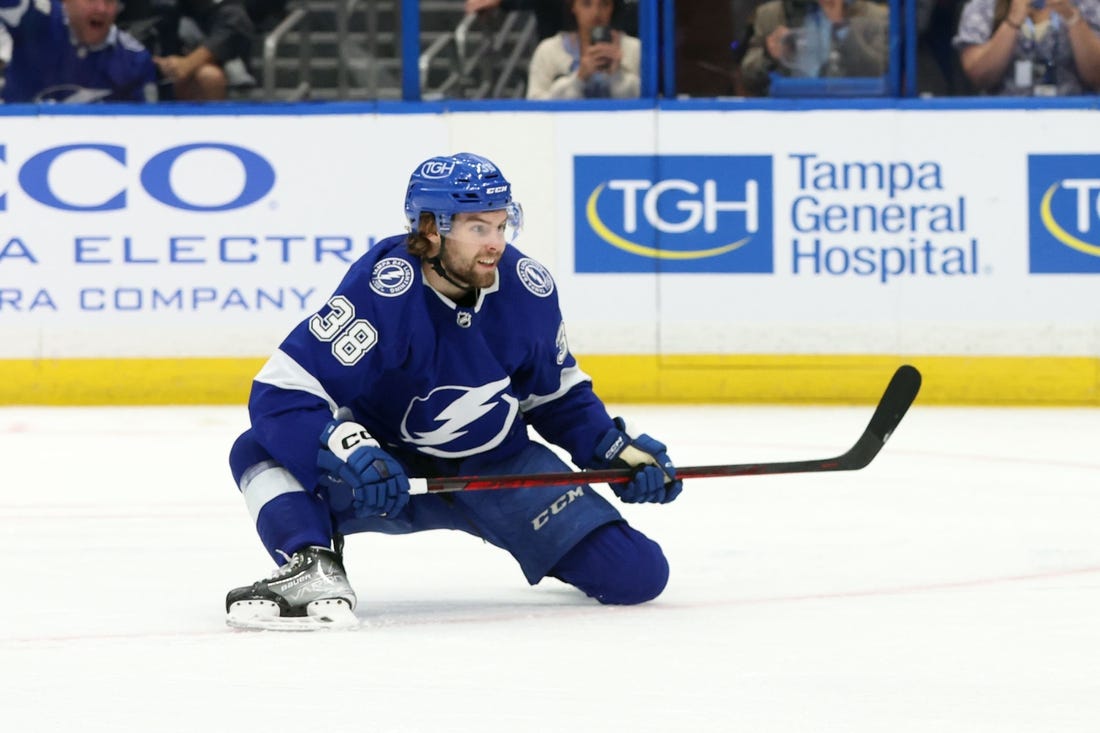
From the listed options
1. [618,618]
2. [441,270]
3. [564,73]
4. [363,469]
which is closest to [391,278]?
[441,270]

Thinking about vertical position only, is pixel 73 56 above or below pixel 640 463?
above

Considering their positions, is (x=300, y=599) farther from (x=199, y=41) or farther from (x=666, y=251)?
(x=199, y=41)

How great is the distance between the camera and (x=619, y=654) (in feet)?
10.0

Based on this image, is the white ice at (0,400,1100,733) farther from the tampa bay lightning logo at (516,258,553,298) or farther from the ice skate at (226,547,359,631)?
the tampa bay lightning logo at (516,258,553,298)

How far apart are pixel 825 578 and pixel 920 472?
170cm

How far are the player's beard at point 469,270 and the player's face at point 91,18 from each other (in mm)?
4165

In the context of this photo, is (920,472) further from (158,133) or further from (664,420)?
(158,133)

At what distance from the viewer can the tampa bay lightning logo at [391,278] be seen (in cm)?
334

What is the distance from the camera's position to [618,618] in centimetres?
340

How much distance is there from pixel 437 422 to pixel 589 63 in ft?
12.7

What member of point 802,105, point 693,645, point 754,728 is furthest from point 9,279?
point 754,728

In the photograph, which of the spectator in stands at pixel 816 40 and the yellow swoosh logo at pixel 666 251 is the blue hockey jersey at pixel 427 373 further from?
the spectator in stands at pixel 816 40

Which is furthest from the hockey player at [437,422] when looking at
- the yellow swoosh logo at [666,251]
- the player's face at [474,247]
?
the yellow swoosh logo at [666,251]

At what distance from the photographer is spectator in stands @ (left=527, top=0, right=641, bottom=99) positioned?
7.14 meters
